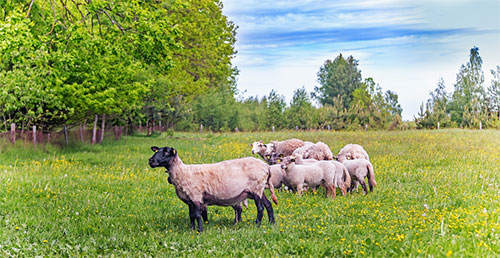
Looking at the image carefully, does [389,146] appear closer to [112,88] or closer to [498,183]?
[498,183]

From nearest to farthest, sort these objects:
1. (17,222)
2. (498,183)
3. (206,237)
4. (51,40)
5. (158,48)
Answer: (206,237) < (17,222) < (498,183) < (51,40) < (158,48)

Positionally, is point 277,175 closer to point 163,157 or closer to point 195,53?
point 163,157

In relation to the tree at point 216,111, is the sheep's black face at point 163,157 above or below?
below

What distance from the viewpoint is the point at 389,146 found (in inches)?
1031

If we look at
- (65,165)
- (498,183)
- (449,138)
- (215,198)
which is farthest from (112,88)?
(449,138)

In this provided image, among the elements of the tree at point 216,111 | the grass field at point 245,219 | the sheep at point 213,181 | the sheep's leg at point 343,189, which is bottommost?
the grass field at point 245,219

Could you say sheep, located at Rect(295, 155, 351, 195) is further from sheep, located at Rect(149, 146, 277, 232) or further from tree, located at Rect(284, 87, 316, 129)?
tree, located at Rect(284, 87, 316, 129)

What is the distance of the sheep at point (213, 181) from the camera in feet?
29.9

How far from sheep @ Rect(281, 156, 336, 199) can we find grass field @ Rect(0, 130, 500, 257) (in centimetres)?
37

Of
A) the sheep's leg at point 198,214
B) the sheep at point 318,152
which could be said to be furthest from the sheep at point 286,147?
the sheep's leg at point 198,214

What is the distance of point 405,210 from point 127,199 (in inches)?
288

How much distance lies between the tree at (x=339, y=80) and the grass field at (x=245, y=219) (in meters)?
65.4

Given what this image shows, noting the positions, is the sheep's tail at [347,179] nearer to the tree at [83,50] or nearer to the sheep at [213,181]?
the sheep at [213,181]

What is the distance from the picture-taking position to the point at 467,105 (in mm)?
58844
